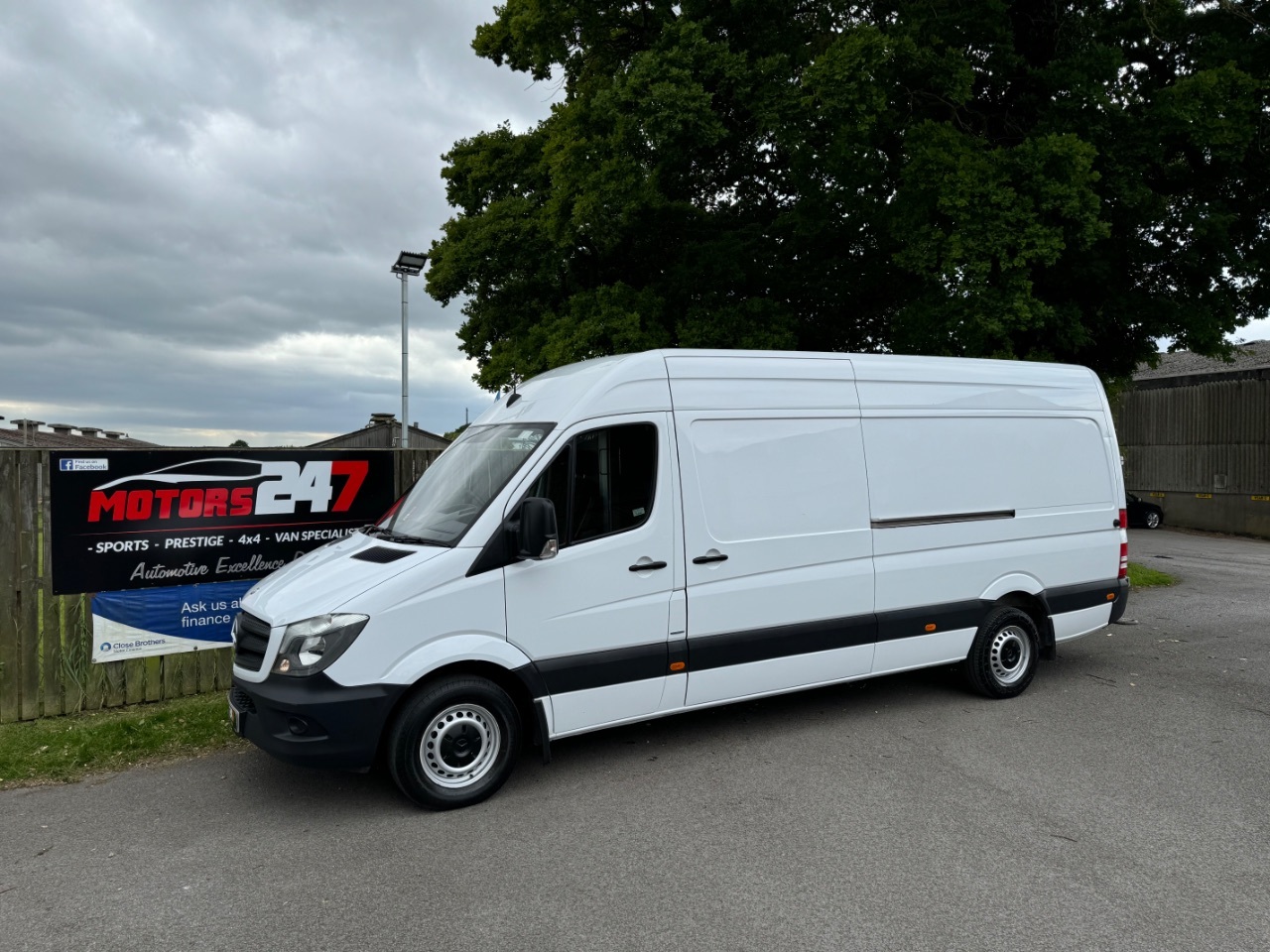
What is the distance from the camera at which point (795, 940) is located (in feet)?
11.2

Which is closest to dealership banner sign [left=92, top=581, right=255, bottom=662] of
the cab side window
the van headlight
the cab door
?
the van headlight

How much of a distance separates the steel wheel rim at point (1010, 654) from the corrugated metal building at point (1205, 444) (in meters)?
24.4

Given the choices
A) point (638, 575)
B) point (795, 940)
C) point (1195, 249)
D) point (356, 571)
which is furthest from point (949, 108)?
point (795, 940)

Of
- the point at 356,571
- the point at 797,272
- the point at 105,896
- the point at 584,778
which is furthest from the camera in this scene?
the point at 797,272

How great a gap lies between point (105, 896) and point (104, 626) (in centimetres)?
347

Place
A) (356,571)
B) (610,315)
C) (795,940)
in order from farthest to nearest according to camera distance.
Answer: (610,315) → (356,571) → (795,940)

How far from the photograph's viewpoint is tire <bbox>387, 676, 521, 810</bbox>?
4691 millimetres

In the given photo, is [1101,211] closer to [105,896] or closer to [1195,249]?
[1195,249]

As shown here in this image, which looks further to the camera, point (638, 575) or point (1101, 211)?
point (1101, 211)

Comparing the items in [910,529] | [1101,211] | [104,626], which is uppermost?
[1101,211]

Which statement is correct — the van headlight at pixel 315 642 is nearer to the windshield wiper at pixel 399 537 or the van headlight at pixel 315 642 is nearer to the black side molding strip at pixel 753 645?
the windshield wiper at pixel 399 537

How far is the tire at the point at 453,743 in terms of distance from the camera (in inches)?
185

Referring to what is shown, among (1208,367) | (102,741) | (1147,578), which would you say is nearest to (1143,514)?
(1208,367)

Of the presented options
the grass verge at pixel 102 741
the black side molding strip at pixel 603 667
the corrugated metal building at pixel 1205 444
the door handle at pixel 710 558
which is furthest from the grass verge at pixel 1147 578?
the corrugated metal building at pixel 1205 444
